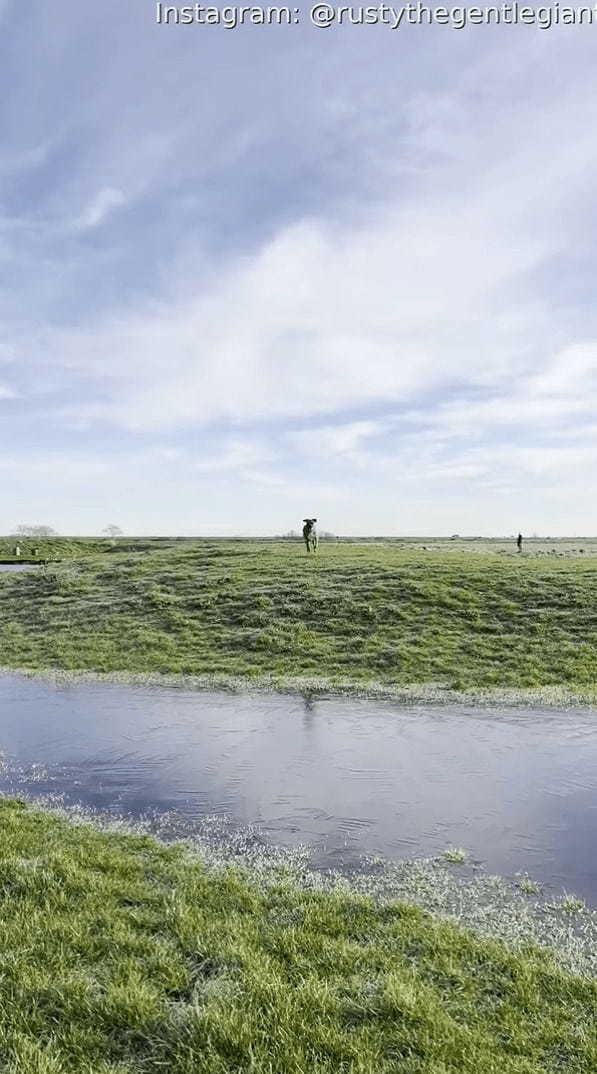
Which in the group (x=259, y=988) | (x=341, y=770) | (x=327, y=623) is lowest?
(x=341, y=770)

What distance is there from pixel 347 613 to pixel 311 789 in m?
26.6

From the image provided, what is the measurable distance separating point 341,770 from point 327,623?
23.2m

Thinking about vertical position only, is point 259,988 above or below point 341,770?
above

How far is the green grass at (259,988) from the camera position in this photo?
6969mm

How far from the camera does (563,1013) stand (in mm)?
7773

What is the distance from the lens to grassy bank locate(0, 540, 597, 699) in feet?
105

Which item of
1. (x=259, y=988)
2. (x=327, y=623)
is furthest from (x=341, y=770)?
(x=327, y=623)

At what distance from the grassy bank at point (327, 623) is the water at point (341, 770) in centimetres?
575

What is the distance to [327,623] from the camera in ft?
134

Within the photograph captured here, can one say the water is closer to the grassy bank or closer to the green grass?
the green grass

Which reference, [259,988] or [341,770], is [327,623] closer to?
[341,770]

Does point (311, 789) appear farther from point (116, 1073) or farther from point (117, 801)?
point (116, 1073)

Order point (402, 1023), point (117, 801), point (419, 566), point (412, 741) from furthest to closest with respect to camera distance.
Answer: point (419, 566) < point (412, 741) < point (117, 801) < point (402, 1023)


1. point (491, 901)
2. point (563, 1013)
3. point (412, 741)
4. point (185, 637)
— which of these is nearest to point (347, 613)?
point (185, 637)
